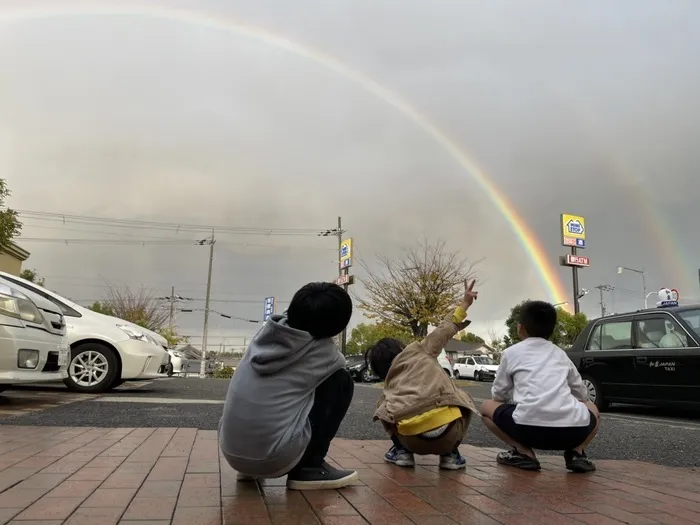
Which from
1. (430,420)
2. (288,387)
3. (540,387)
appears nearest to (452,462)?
(430,420)

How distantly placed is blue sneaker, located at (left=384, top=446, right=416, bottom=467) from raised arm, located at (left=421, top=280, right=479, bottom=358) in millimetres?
728

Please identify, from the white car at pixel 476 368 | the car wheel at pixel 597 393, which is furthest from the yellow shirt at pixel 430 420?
the white car at pixel 476 368

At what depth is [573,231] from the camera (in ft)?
126

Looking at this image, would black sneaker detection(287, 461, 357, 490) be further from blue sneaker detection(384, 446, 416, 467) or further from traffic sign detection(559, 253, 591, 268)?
traffic sign detection(559, 253, 591, 268)

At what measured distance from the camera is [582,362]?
356 inches

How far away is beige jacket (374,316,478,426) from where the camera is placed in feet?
10.7

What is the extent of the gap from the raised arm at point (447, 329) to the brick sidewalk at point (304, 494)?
→ 2.46 ft

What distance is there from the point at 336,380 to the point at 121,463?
1.52 m

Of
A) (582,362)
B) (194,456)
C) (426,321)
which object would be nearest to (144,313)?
(426,321)

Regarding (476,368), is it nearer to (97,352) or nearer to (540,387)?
(97,352)

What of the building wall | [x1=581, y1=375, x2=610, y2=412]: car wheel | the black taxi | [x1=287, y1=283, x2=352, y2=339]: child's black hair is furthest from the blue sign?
[x1=287, y1=283, x2=352, y2=339]: child's black hair

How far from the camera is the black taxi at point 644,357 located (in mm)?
7590

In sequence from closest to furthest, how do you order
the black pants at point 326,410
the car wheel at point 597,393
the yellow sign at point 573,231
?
1. the black pants at point 326,410
2. the car wheel at point 597,393
3. the yellow sign at point 573,231

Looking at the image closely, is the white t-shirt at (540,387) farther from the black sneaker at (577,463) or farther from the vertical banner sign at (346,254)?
the vertical banner sign at (346,254)
